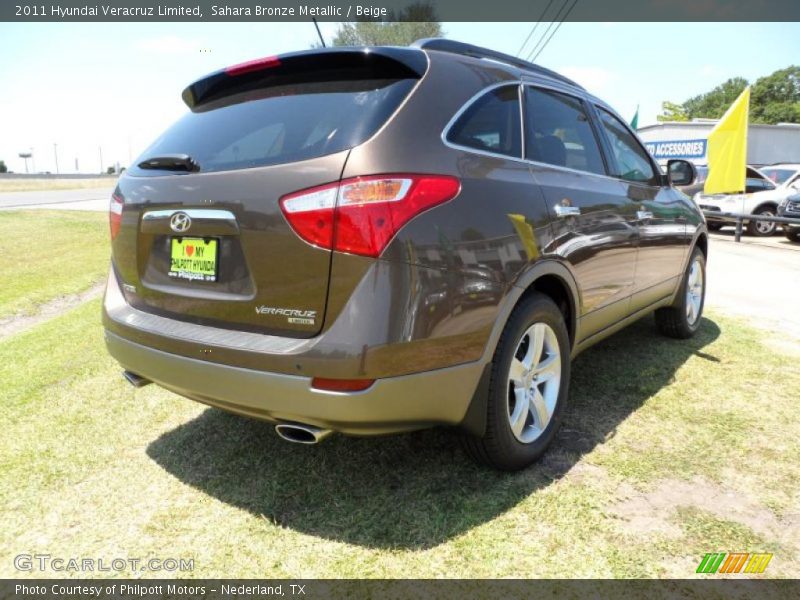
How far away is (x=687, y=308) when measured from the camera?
478 centimetres

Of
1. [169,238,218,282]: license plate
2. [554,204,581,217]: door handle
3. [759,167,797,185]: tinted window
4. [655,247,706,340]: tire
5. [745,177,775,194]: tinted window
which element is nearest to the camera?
[169,238,218,282]: license plate

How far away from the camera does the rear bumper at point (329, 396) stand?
6.59ft

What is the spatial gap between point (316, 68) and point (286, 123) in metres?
0.26

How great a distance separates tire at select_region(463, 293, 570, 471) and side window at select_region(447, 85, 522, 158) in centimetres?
68

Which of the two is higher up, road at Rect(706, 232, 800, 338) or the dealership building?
the dealership building

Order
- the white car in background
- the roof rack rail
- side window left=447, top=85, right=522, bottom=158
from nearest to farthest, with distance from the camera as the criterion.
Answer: side window left=447, top=85, right=522, bottom=158
the roof rack rail
the white car in background

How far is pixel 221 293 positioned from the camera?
2209 mm

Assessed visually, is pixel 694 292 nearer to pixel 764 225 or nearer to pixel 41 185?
pixel 764 225

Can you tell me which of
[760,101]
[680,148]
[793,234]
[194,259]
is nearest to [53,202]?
[194,259]

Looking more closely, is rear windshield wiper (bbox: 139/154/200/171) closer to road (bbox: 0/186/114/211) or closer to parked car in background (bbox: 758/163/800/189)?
parked car in background (bbox: 758/163/800/189)

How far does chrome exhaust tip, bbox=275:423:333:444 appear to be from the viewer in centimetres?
207

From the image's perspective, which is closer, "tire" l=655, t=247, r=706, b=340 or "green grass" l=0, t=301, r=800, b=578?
"green grass" l=0, t=301, r=800, b=578

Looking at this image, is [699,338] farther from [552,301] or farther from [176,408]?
[176,408]

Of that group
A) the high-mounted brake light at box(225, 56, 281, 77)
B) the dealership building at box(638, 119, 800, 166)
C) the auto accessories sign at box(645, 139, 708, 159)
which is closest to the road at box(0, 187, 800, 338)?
the high-mounted brake light at box(225, 56, 281, 77)
